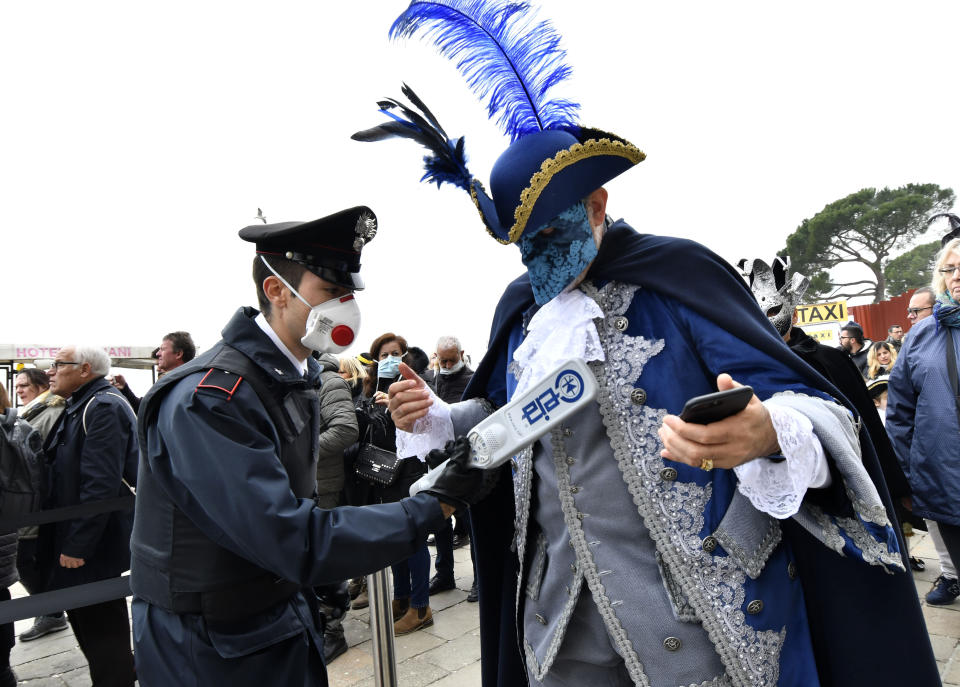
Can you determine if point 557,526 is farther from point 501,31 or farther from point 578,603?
point 501,31

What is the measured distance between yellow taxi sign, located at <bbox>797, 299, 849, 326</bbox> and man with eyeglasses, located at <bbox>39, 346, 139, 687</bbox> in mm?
13457

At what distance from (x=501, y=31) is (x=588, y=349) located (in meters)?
0.87

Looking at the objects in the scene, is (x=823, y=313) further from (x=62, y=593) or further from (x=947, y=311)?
(x=62, y=593)

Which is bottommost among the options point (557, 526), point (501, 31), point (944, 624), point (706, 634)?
point (944, 624)

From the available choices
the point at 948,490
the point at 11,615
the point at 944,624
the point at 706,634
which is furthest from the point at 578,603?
the point at 944,624

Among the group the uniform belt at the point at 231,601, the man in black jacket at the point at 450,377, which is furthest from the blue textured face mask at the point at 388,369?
the uniform belt at the point at 231,601

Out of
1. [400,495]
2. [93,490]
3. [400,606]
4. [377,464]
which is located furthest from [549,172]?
[400,606]

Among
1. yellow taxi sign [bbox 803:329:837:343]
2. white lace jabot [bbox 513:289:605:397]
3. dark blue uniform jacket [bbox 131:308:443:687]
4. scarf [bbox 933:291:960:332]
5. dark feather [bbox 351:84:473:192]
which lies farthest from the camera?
yellow taxi sign [bbox 803:329:837:343]

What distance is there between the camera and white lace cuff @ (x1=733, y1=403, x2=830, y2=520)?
114 cm

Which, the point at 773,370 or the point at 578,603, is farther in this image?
the point at 578,603

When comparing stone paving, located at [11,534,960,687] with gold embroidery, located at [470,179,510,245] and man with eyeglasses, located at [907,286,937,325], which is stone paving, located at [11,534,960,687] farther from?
gold embroidery, located at [470,179,510,245]

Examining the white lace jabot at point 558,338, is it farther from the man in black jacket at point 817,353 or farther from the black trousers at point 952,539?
the black trousers at point 952,539

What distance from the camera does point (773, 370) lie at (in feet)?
4.51

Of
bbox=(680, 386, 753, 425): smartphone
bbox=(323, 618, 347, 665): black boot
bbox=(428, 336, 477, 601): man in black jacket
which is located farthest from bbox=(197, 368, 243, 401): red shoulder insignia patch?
bbox=(428, 336, 477, 601): man in black jacket
